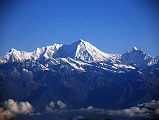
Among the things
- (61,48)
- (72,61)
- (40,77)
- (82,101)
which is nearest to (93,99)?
(82,101)

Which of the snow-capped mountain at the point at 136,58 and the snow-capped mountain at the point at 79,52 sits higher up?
the snow-capped mountain at the point at 79,52

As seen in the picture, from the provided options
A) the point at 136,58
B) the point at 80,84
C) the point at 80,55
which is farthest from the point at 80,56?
the point at 80,84

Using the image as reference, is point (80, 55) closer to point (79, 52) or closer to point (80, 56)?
point (79, 52)

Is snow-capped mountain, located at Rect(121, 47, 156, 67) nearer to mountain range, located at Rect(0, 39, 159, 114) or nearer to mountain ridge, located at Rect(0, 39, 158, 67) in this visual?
mountain ridge, located at Rect(0, 39, 158, 67)

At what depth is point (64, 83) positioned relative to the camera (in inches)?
4289

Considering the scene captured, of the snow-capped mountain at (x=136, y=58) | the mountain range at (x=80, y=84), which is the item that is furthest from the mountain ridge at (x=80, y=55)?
the mountain range at (x=80, y=84)

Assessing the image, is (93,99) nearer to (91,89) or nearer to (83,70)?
(91,89)

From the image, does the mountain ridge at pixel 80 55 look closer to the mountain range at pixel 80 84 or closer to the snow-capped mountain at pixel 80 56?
the snow-capped mountain at pixel 80 56

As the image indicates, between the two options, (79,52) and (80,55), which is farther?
(79,52)

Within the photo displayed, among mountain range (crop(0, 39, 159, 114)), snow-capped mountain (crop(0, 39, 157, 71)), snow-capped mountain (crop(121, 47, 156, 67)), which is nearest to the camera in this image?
mountain range (crop(0, 39, 159, 114))

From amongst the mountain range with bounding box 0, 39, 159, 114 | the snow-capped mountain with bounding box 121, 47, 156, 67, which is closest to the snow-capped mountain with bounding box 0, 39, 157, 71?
the snow-capped mountain with bounding box 121, 47, 156, 67

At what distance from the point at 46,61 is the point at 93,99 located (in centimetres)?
4247

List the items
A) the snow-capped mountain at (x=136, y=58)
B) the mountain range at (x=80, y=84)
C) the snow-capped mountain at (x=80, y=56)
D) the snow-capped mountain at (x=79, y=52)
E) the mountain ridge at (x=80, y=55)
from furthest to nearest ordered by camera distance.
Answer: the snow-capped mountain at (x=79, y=52)
the mountain ridge at (x=80, y=55)
the snow-capped mountain at (x=136, y=58)
the snow-capped mountain at (x=80, y=56)
the mountain range at (x=80, y=84)

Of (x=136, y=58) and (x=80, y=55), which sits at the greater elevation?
(x=80, y=55)
